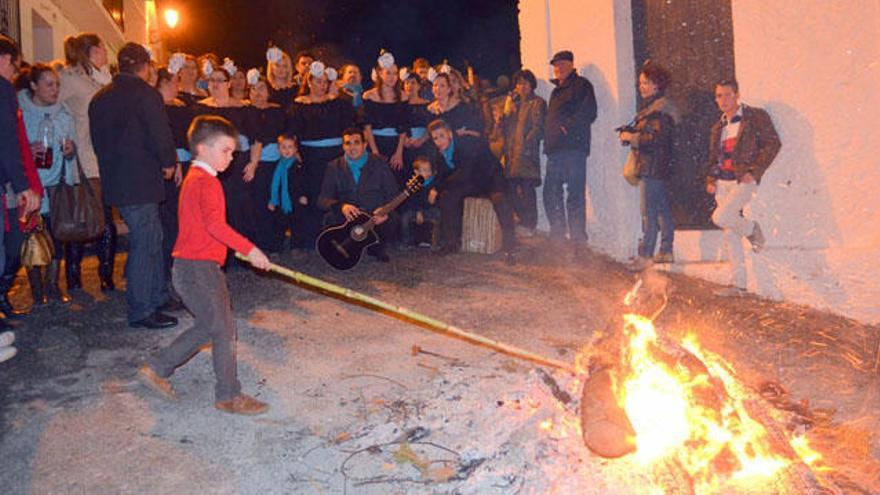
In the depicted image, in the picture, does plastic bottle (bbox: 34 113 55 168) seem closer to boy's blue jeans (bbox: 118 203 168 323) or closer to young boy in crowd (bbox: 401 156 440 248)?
boy's blue jeans (bbox: 118 203 168 323)

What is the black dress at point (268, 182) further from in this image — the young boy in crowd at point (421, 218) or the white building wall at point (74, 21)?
the white building wall at point (74, 21)

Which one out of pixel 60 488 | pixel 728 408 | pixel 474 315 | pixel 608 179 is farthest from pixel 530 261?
pixel 60 488

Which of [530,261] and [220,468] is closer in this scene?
[220,468]

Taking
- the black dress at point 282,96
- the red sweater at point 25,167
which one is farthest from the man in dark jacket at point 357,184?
the red sweater at point 25,167

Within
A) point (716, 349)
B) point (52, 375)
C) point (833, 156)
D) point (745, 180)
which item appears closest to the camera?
point (52, 375)

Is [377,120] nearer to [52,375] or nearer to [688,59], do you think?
[688,59]

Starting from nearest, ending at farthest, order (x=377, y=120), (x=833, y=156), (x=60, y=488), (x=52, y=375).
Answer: (x=60, y=488) → (x=52, y=375) → (x=833, y=156) → (x=377, y=120)

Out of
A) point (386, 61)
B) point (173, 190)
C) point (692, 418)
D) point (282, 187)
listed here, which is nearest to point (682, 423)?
point (692, 418)

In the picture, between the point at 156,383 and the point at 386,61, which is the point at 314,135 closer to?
the point at 386,61

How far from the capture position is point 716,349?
506 cm

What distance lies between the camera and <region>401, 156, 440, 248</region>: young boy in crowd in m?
8.92

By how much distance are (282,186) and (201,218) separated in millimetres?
4617

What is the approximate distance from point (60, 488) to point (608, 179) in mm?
6734

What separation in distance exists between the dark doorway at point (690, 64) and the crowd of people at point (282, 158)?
17.1 inches
